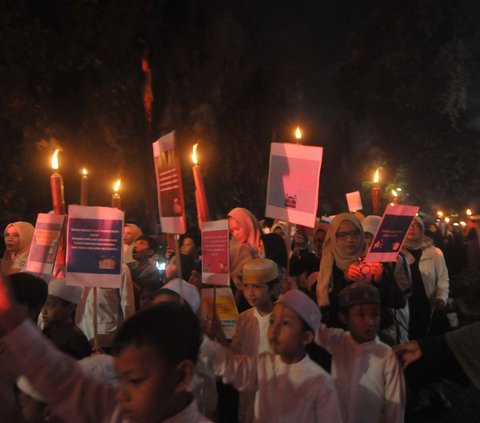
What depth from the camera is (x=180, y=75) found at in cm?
1756

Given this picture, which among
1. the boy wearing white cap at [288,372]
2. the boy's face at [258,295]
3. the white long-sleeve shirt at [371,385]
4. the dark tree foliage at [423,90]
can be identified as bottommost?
the white long-sleeve shirt at [371,385]

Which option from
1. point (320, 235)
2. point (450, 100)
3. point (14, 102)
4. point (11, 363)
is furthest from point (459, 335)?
point (450, 100)

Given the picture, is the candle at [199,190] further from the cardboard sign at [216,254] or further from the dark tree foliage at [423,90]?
the dark tree foliage at [423,90]

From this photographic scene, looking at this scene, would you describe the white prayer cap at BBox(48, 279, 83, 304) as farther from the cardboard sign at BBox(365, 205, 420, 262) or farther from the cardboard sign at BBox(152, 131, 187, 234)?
the cardboard sign at BBox(365, 205, 420, 262)

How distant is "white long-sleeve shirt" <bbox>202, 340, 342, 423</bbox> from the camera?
2842 mm

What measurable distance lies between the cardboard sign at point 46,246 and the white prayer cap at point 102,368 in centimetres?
222

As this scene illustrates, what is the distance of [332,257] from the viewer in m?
4.96

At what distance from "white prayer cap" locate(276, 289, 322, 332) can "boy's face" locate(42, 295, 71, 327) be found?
147 cm

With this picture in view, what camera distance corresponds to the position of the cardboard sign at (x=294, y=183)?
14.3 feet

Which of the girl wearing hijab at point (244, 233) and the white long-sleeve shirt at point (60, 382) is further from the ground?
the girl wearing hijab at point (244, 233)

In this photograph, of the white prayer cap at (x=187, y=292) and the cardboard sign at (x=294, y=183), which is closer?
the white prayer cap at (x=187, y=292)

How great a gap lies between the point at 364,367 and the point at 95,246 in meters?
1.95

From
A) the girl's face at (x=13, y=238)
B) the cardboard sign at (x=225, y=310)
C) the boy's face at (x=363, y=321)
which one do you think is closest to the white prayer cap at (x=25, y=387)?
the cardboard sign at (x=225, y=310)

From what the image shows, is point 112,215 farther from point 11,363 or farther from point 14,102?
point 14,102
